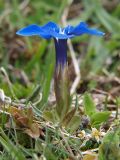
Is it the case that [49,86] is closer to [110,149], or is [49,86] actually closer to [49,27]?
[49,27]

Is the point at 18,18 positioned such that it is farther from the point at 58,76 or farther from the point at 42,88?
the point at 58,76

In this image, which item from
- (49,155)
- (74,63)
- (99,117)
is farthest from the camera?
(74,63)

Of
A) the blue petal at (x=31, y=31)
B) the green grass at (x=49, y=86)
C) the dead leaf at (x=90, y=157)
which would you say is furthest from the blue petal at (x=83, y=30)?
the dead leaf at (x=90, y=157)

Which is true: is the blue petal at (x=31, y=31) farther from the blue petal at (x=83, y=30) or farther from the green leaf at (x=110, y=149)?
the green leaf at (x=110, y=149)

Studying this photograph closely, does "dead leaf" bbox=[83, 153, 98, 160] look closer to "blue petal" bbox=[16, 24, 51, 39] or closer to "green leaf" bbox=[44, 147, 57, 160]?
"green leaf" bbox=[44, 147, 57, 160]

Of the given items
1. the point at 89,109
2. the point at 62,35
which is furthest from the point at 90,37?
the point at 62,35

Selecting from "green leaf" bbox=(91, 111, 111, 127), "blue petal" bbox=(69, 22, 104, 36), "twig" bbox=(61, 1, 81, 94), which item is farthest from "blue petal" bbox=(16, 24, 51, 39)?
"twig" bbox=(61, 1, 81, 94)

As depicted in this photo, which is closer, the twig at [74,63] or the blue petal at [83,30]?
the blue petal at [83,30]

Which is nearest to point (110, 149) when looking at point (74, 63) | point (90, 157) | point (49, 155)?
point (90, 157)
